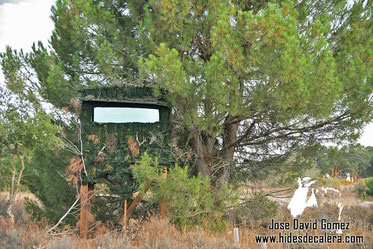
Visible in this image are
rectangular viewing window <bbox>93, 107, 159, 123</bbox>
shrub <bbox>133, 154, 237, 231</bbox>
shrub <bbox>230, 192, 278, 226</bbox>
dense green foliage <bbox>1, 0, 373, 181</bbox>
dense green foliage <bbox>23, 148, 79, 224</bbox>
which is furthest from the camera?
dense green foliage <bbox>23, 148, 79, 224</bbox>

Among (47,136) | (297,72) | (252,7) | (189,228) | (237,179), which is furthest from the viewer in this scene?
(237,179)

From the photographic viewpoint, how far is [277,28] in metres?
6.47

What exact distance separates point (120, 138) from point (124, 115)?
0.57 metres

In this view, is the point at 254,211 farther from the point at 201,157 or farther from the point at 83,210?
the point at 83,210

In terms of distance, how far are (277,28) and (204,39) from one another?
8.23 ft

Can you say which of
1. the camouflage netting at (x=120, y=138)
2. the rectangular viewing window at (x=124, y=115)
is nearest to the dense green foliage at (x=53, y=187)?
the camouflage netting at (x=120, y=138)

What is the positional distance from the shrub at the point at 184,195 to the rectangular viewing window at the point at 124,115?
4.77 ft

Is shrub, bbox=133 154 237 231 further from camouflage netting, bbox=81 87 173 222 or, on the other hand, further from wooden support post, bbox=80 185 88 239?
wooden support post, bbox=80 185 88 239

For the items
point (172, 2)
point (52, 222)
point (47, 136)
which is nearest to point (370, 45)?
point (172, 2)

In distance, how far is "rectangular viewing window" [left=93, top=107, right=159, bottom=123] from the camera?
8.40 metres

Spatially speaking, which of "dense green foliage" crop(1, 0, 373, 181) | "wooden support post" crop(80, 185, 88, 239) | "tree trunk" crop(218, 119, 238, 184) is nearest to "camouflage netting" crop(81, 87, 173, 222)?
"wooden support post" crop(80, 185, 88, 239)

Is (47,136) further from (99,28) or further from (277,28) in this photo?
(277,28)

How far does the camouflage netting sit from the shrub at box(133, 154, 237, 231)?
2.85ft

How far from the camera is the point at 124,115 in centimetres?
846
